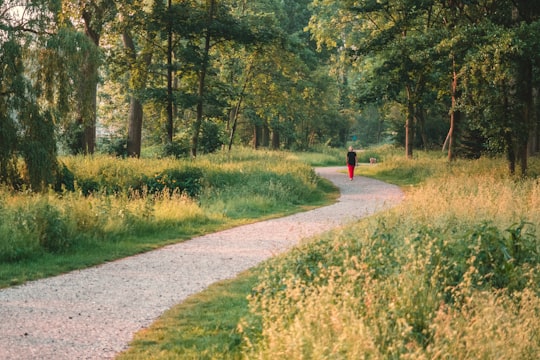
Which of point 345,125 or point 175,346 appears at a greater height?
point 345,125

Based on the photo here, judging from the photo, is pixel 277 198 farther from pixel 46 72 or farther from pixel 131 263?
pixel 131 263

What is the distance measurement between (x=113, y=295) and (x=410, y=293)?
4.12 meters

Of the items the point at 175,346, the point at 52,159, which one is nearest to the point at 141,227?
the point at 52,159

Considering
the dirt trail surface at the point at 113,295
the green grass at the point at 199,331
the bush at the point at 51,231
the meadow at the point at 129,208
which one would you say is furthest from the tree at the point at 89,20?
the green grass at the point at 199,331

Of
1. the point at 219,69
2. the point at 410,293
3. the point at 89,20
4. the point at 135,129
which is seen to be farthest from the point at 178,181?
the point at 219,69

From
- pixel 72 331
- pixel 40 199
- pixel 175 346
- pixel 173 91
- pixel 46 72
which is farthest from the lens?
pixel 173 91

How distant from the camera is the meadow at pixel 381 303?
449cm

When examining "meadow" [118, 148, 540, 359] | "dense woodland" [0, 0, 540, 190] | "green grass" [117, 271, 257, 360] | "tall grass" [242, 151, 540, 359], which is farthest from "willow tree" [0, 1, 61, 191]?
"tall grass" [242, 151, 540, 359]

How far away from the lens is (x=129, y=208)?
12.9m

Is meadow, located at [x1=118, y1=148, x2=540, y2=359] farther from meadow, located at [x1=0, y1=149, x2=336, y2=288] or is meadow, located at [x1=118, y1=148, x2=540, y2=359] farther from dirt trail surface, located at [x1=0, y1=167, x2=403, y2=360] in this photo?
meadow, located at [x1=0, y1=149, x2=336, y2=288]

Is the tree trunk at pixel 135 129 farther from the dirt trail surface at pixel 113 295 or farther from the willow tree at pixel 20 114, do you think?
the dirt trail surface at pixel 113 295

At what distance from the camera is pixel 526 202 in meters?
12.6

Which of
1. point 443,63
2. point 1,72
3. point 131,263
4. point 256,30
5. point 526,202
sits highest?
Answer: point 256,30

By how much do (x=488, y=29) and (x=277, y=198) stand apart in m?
8.37
